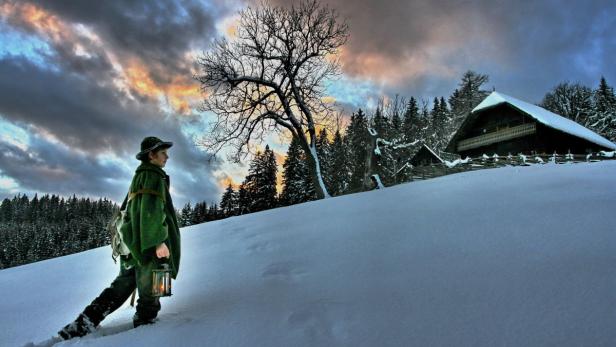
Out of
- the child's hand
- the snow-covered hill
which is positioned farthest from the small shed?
the child's hand

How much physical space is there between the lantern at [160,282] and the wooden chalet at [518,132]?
25555 millimetres

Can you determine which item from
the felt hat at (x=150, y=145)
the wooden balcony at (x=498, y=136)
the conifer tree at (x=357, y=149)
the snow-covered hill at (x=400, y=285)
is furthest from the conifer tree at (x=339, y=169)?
the felt hat at (x=150, y=145)

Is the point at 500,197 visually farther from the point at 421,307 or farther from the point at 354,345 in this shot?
the point at 354,345

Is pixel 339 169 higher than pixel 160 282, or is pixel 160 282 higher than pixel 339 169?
pixel 339 169

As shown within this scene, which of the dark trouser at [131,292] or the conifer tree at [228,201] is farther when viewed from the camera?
the conifer tree at [228,201]

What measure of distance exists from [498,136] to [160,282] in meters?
29.2

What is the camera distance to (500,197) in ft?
17.3

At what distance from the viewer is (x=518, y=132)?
25688 millimetres

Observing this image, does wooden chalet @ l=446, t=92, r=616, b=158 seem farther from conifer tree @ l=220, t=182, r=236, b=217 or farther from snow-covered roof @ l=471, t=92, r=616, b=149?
conifer tree @ l=220, t=182, r=236, b=217

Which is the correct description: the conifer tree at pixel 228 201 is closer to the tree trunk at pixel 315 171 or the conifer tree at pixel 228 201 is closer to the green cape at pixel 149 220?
the tree trunk at pixel 315 171

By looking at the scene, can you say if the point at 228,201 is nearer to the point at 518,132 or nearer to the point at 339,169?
the point at 339,169

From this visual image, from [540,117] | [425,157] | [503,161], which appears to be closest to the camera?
[503,161]

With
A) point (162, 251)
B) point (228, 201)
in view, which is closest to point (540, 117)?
point (162, 251)

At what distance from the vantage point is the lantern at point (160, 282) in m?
2.71
